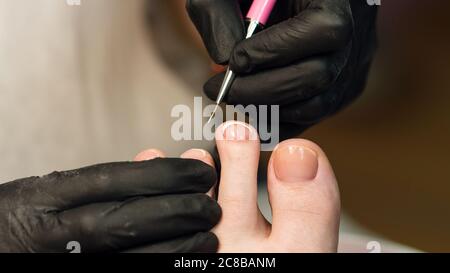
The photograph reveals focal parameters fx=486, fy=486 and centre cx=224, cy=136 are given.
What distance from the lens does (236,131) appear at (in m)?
0.67

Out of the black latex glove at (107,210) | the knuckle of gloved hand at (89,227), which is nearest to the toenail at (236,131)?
the black latex glove at (107,210)

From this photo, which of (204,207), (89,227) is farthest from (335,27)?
(89,227)

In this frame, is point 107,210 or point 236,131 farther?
point 236,131

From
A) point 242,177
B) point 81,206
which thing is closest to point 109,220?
point 81,206

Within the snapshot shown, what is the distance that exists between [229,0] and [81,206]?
38 cm

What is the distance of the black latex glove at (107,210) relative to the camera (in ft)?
1.80

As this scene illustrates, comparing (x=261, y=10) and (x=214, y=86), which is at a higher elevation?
A: (x=261, y=10)

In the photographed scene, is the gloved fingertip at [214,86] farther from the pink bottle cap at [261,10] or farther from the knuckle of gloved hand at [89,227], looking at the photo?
the knuckle of gloved hand at [89,227]

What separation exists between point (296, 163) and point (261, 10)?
227mm

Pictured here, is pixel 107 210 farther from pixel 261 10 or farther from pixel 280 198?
pixel 261 10

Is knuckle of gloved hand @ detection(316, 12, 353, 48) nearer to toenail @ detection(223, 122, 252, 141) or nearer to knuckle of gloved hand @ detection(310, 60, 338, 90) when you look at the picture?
knuckle of gloved hand @ detection(310, 60, 338, 90)

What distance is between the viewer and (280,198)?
65cm

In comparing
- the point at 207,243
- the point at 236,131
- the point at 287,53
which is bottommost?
the point at 207,243

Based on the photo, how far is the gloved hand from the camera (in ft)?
2.14
